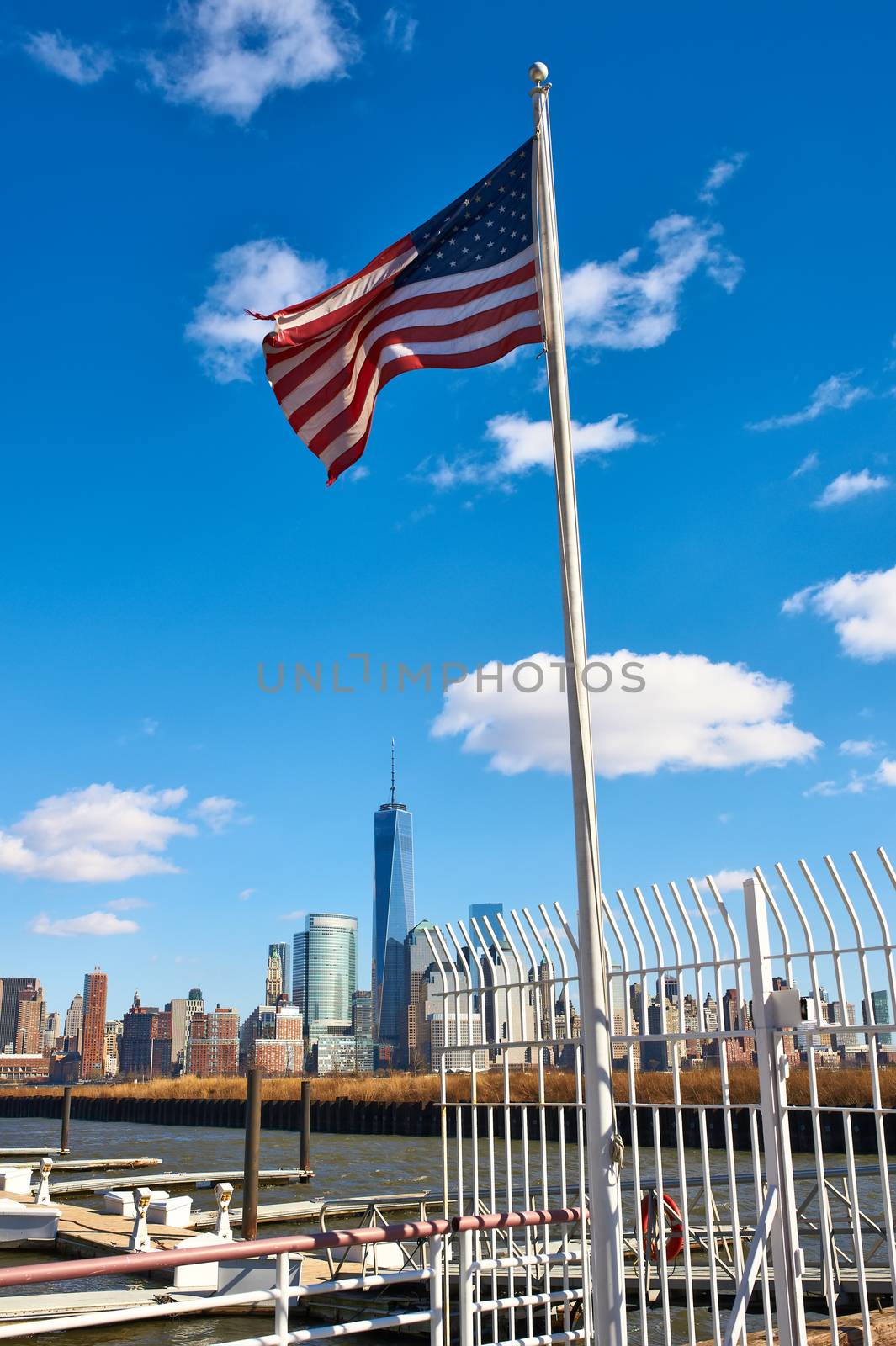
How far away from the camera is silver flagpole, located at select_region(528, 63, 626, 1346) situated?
6109mm

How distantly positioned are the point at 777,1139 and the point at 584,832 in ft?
5.95

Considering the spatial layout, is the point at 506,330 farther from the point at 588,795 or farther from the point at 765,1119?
the point at 765,1119

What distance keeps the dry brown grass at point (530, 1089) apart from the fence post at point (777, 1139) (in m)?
0.34

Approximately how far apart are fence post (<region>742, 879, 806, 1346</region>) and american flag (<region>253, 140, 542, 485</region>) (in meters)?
3.97

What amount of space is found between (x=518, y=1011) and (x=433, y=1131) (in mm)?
61246

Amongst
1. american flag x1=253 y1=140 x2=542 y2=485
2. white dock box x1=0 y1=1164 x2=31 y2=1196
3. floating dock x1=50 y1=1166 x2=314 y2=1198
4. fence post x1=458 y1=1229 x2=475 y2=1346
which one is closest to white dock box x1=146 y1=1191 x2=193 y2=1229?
white dock box x1=0 y1=1164 x2=31 y2=1196

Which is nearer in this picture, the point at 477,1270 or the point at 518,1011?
the point at 477,1270

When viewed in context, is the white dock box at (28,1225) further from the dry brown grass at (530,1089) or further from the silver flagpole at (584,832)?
the silver flagpole at (584,832)

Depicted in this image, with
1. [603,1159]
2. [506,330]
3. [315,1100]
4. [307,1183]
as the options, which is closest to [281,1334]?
[603,1159]

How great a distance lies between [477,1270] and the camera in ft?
20.0

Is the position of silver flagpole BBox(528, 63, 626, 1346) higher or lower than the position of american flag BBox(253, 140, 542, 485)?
lower

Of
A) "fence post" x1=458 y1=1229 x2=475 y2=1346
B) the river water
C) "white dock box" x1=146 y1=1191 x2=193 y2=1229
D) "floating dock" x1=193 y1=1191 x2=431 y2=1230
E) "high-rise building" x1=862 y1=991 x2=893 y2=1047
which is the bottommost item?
the river water

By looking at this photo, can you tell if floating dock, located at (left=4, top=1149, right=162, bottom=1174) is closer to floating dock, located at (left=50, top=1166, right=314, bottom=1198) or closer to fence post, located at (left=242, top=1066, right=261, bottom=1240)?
floating dock, located at (left=50, top=1166, right=314, bottom=1198)

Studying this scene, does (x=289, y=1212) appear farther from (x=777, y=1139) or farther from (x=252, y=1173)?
(x=777, y=1139)
